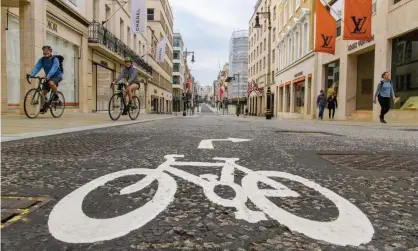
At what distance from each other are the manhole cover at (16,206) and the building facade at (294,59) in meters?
27.4

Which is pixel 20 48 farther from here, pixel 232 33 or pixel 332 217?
pixel 232 33

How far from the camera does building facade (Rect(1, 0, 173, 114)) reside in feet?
44.6

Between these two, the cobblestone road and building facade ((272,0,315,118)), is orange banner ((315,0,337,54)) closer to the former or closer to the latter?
building facade ((272,0,315,118))

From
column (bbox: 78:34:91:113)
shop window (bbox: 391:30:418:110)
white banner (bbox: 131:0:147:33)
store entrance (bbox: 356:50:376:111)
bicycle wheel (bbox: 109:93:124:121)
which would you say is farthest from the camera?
white banner (bbox: 131:0:147:33)

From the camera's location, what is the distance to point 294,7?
1374 inches

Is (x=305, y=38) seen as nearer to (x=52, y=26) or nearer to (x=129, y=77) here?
(x=52, y=26)

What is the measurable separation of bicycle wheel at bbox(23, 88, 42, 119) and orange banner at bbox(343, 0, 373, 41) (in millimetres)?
13375

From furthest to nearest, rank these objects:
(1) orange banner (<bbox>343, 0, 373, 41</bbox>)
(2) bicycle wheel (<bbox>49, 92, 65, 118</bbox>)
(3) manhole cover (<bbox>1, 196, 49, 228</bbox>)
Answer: (1) orange banner (<bbox>343, 0, 373, 41</bbox>)
(2) bicycle wheel (<bbox>49, 92, 65, 118</bbox>)
(3) manhole cover (<bbox>1, 196, 49, 228</bbox>)

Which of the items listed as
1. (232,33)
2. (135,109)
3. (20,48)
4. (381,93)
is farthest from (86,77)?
(232,33)

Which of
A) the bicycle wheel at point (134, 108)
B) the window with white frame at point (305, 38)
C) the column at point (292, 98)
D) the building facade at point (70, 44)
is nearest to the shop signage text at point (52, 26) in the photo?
the building facade at point (70, 44)

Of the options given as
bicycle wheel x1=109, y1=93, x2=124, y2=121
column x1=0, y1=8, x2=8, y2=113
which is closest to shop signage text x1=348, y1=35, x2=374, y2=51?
bicycle wheel x1=109, y1=93, x2=124, y2=121

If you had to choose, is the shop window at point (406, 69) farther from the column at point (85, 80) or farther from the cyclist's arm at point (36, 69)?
the column at point (85, 80)

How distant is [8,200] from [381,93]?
13553mm

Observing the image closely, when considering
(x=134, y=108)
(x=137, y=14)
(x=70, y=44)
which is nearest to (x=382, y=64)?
(x=134, y=108)
